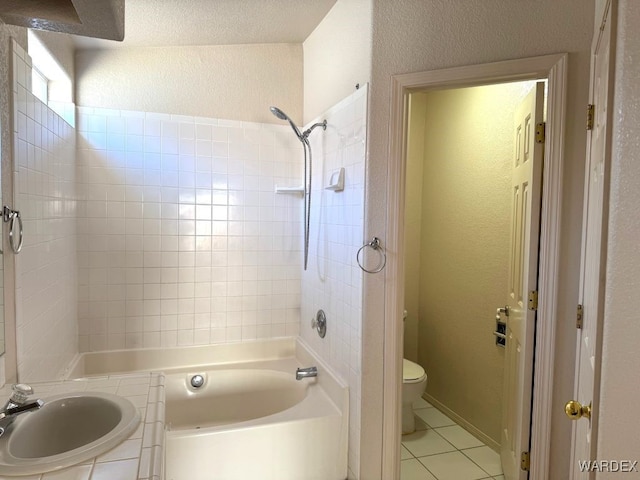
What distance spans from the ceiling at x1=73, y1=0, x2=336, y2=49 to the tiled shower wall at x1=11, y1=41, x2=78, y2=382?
664mm

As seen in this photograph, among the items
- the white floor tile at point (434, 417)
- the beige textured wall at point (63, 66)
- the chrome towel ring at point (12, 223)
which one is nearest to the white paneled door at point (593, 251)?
the white floor tile at point (434, 417)

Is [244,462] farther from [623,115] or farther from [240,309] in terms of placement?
[623,115]

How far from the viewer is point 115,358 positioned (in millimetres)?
2680

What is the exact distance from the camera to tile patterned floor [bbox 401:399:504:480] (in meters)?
2.43

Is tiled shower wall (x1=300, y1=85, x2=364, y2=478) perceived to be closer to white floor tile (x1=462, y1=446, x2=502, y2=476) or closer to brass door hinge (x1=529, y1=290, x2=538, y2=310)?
brass door hinge (x1=529, y1=290, x2=538, y2=310)

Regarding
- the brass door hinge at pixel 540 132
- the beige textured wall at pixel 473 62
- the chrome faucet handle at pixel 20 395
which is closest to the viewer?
the chrome faucet handle at pixel 20 395

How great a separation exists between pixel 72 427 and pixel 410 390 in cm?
204

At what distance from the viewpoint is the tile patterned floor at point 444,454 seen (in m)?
2.43

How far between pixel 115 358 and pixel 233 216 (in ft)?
3.86

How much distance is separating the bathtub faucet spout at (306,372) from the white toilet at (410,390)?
593 millimetres

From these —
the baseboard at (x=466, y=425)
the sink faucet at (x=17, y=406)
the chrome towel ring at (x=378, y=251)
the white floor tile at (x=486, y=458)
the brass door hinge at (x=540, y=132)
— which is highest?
the brass door hinge at (x=540, y=132)

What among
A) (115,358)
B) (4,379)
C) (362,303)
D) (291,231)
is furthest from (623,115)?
(115,358)

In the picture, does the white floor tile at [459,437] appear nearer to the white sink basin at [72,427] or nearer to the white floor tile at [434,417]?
the white floor tile at [434,417]

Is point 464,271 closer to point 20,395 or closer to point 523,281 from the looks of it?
point 523,281
